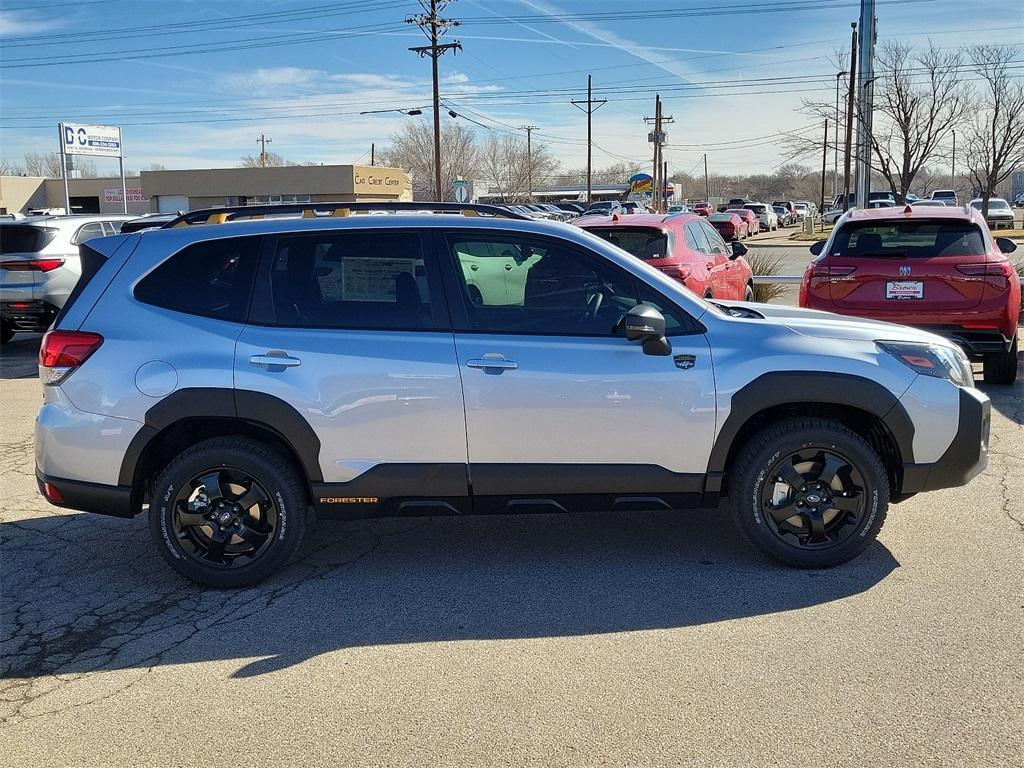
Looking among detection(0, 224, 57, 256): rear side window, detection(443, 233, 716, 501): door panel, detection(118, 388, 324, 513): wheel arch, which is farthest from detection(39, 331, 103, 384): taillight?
detection(0, 224, 57, 256): rear side window

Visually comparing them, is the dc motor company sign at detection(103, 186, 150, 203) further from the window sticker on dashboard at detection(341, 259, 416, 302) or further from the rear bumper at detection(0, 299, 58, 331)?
the window sticker on dashboard at detection(341, 259, 416, 302)

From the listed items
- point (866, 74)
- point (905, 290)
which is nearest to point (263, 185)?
point (866, 74)

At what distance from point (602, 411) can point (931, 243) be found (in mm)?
5327

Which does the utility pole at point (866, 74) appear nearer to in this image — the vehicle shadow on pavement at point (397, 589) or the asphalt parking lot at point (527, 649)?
the asphalt parking lot at point (527, 649)

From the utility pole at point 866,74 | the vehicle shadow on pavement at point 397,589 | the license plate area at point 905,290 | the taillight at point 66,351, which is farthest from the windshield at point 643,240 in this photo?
the utility pole at point 866,74

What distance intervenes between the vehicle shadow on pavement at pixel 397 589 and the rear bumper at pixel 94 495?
444 mm

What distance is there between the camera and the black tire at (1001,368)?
30.1 ft

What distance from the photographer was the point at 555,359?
475 centimetres

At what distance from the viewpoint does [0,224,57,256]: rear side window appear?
12.5 meters

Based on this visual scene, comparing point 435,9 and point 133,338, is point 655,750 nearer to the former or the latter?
point 133,338

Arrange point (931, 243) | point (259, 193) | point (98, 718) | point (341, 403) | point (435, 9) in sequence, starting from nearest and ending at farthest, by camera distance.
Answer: point (98, 718), point (341, 403), point (931, 243), point (435, 9), point (259, 193)

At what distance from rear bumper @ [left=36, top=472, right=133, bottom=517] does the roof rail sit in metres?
1.39

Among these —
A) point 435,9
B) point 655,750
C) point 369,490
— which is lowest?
point 655,750

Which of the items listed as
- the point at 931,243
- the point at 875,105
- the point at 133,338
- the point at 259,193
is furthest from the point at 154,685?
the point at 259,193
